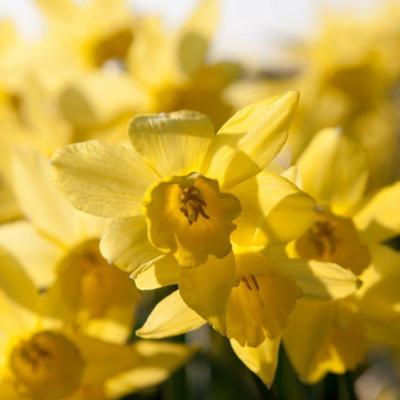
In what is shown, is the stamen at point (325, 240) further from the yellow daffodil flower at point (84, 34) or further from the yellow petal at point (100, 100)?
the yellow daffodil flower at point (84, 34)

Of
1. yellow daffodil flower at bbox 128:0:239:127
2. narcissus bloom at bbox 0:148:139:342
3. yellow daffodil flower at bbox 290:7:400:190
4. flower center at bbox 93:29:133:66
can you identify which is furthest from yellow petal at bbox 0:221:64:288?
yellow daffodil flower at bbox 290:7:400:190

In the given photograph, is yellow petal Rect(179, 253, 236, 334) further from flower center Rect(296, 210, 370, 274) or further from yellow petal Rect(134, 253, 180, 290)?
flower center Rect(296, 210, 370, 274)

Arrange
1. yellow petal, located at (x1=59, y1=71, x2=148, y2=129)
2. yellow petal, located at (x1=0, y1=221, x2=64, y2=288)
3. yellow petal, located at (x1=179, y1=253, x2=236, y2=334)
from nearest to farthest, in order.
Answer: yellow petal, located at (x1=179, y1=253, x2=236, y2=334) → yellow petal, located at (x1=0, y1=221, x2=64, y2=288) → yellow petal, located at (x1=59, y1=71, x2=148, y2=129)

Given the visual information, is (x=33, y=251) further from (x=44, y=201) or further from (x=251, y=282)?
(x=251, y=282)

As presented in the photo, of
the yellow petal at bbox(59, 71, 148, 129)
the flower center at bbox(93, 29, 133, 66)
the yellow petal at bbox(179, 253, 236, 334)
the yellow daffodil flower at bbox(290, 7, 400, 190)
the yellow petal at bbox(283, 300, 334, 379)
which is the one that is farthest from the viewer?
the yellow daffodil flower at bbox(290, 7, 400, 190)

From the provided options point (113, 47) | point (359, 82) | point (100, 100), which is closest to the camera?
point (100, 100)

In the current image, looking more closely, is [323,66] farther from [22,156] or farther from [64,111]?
[22,156]

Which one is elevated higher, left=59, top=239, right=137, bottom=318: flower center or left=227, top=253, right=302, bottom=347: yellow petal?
left=227, top=253, right=302, bottom=347: yellow petal

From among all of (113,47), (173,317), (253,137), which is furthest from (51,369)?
(113,47)
